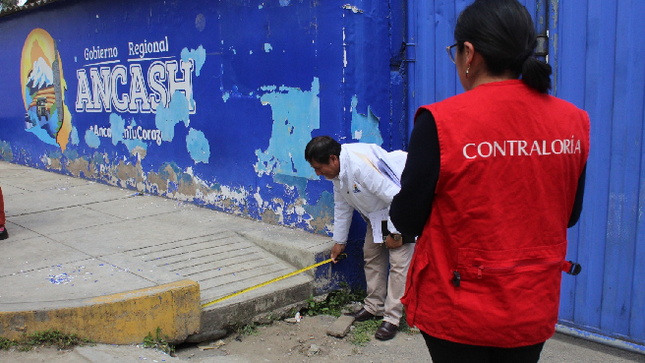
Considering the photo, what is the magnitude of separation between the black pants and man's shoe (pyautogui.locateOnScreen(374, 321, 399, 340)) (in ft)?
7.81

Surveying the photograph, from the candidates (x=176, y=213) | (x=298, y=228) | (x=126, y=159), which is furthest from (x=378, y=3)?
(x=126, y=159)

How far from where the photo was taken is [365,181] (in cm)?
380

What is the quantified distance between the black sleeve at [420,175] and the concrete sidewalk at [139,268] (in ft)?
7.97

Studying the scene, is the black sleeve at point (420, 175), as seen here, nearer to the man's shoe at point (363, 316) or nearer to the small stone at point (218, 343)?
the small stone at point (218, 343)

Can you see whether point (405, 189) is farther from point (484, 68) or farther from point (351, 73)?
point (351, 73)

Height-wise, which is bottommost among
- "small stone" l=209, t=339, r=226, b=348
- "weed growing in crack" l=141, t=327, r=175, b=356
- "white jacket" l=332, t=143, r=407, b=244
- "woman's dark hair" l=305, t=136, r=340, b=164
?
"small stone" l=209, t=339, r=226, b=348

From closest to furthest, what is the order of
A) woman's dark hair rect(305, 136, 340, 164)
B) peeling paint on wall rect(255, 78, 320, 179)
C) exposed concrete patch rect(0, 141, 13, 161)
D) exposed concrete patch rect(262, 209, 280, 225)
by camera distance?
woman's dark hair rect(305, 136, 340, 164) → peeling paint on wall rect(255, 78, 320, 179) → exposed concrete patch rect(262, 209, 280, 225) → exposed concrete patch rect(0, 141, 13, 161)

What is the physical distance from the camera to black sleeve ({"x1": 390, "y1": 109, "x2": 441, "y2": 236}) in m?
1.54

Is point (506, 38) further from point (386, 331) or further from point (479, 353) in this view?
point (386, 331)

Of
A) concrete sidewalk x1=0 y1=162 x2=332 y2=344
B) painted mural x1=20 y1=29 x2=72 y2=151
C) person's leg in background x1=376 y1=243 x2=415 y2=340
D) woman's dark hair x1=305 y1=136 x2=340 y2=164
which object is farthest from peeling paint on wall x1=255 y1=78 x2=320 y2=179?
painted mural x1=20 y1=29 x2=72 y2=151

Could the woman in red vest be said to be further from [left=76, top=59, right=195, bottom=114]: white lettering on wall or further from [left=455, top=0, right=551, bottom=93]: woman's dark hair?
[left=76, top=59, right=195, bottom=114]: white lettering on wall

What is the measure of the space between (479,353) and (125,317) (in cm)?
257

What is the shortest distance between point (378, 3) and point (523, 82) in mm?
3232

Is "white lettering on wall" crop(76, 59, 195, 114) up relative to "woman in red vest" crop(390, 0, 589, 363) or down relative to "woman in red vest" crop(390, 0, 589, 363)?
up
